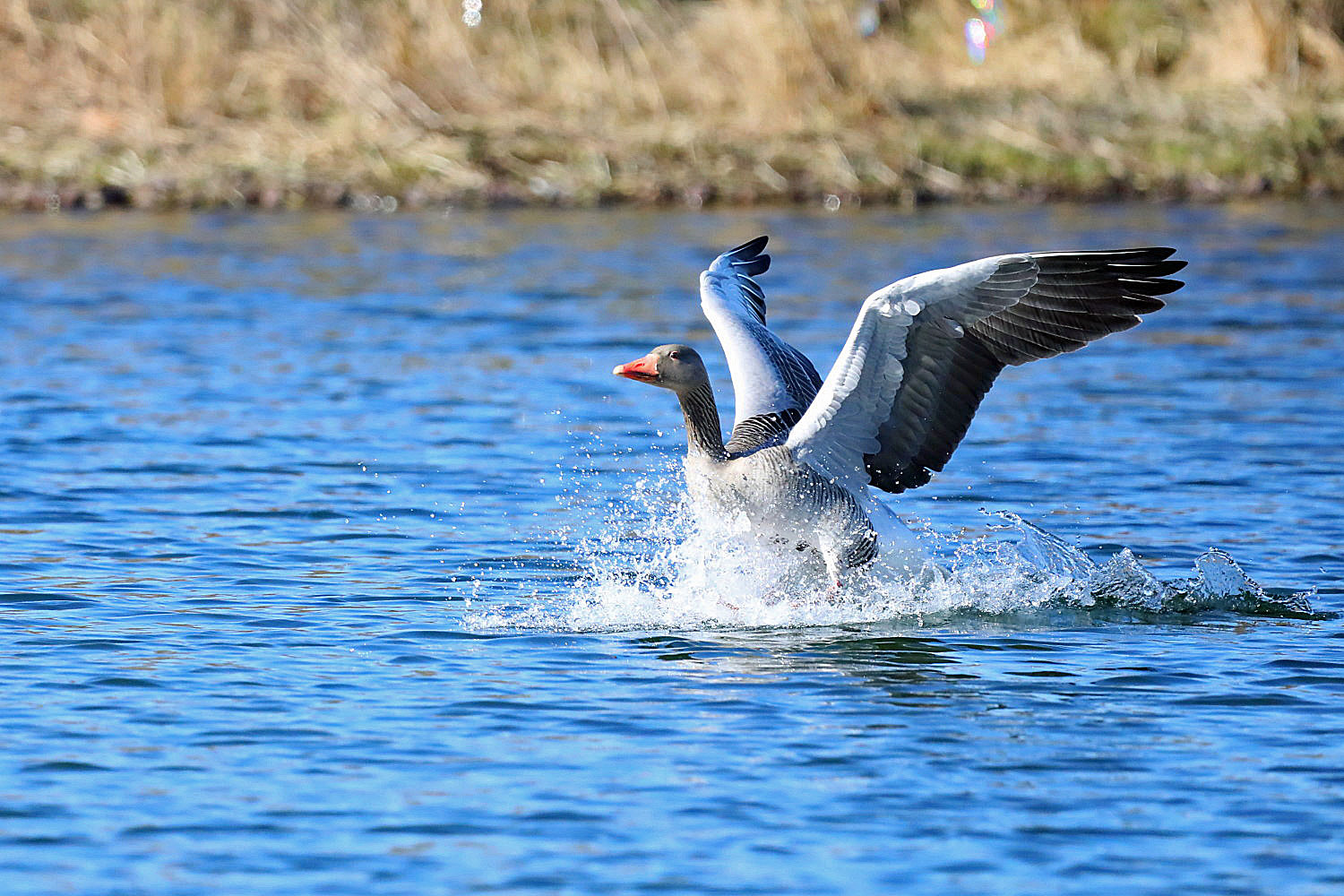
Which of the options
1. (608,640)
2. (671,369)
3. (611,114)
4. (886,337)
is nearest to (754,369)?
(671,369)

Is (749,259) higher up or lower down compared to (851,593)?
higher up

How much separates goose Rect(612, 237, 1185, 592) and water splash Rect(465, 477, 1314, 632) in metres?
0.13

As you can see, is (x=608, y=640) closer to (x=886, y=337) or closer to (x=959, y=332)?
(x=886, y=337)

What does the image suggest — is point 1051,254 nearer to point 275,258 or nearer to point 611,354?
point 611,354

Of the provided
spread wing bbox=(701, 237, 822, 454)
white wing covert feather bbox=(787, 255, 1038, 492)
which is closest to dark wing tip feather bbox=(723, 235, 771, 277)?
spread wing bbox=(701, 237, 822, 454)

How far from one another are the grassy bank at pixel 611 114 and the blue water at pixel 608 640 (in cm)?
771

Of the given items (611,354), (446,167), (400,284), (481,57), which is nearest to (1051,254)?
(611,354)

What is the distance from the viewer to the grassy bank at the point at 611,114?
24.4 m

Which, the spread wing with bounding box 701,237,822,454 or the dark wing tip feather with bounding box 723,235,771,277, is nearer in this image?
the spread wing with bounding box 701,237,822,454

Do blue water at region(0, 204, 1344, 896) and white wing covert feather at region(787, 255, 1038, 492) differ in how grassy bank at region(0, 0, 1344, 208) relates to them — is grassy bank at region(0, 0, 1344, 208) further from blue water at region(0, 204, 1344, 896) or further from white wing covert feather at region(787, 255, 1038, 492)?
white wing covert feather at region(787, 255, 1038, 492)

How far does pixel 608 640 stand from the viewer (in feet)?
27.6

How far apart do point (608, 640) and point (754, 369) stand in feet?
5.96

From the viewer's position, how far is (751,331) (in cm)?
988

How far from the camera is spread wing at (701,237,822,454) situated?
9.36 meters
